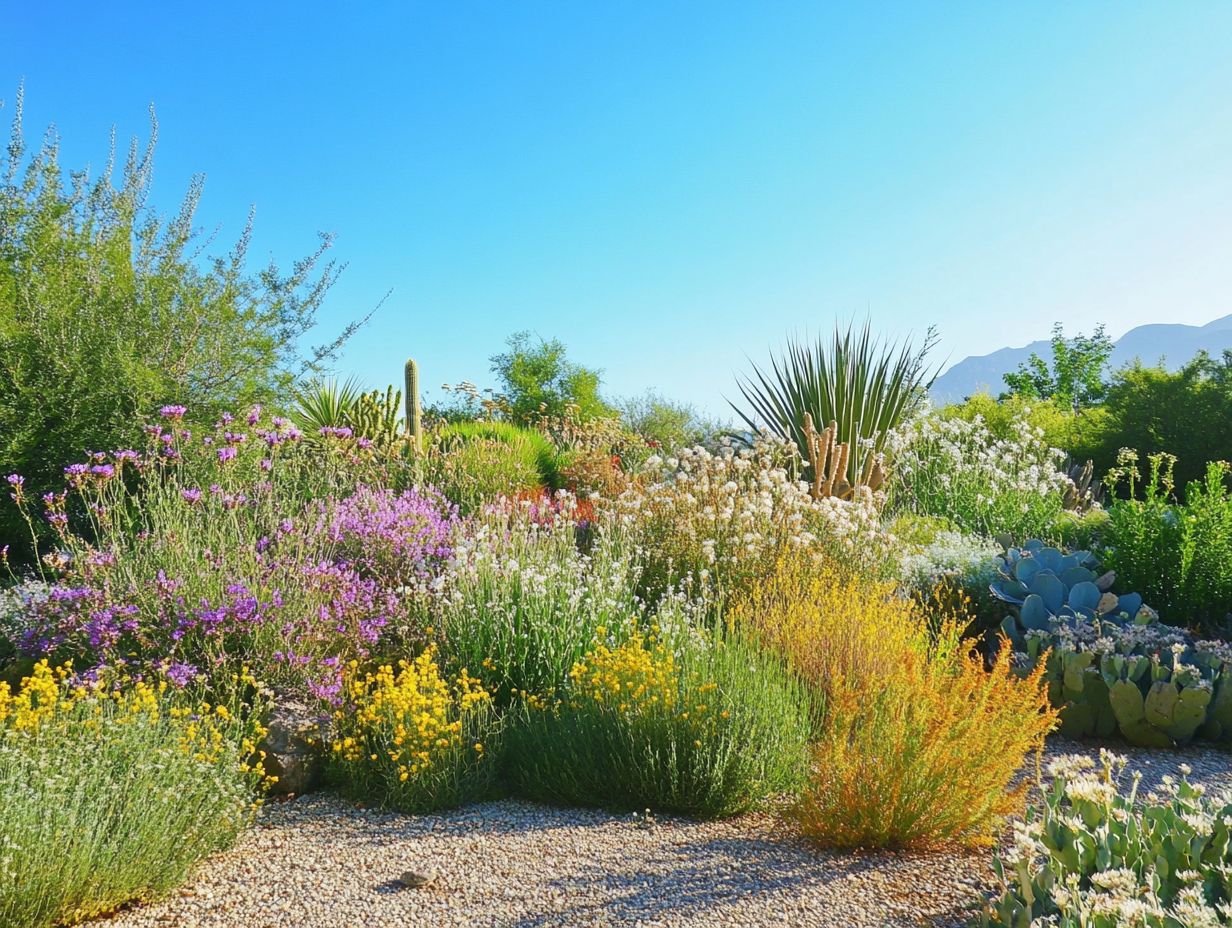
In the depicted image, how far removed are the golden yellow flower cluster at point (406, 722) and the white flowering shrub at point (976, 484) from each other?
6265 millimetres

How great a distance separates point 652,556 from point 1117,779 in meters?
3.29

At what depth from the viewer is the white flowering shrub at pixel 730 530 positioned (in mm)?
6668

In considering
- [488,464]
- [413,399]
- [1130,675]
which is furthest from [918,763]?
[413,399]

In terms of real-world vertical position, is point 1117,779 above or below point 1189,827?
below

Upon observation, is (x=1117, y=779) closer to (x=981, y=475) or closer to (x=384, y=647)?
(x=384, y=647)

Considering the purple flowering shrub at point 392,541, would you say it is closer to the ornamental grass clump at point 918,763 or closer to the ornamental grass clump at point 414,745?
the ornamental grass clump at point 414,745

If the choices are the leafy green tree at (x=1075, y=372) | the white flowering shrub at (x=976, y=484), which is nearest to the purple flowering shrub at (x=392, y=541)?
the white flowering shrub at (x=976, y=484)

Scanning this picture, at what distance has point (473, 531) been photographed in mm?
7039

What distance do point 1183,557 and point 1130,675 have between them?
5.43 ft

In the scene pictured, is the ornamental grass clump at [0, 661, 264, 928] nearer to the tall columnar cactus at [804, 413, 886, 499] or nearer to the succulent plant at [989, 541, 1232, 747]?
the succulent plant at [989, 541, 1232, 747]

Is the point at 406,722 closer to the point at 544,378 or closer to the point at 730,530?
the point at 730,530

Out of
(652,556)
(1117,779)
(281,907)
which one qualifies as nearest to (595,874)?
(281,907)

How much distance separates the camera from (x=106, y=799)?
3.41 m

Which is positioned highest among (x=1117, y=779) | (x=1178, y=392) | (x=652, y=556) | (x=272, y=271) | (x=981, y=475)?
(x=272, y=271)
